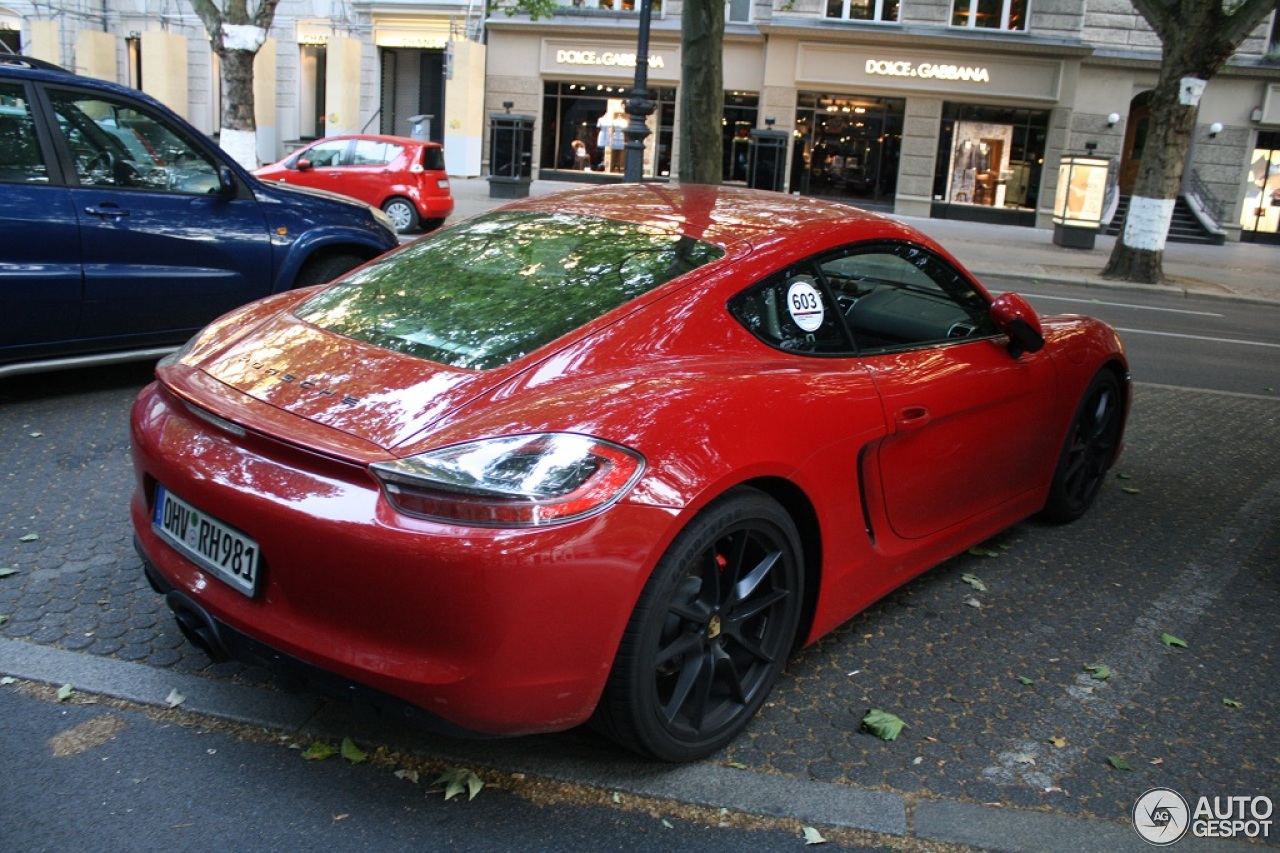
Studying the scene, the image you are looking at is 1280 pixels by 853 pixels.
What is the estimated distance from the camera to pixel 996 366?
441cm

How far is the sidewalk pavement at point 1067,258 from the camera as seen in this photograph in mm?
18531

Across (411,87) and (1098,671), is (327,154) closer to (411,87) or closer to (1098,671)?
(411,87)

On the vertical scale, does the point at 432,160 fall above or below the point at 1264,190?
below

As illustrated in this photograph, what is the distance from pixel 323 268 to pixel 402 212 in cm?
1205

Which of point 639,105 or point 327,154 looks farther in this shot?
point 327,154

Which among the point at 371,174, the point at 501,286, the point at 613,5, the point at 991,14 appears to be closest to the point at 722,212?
the point at 501,286

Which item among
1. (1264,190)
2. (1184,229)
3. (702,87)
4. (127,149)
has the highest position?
(702,87)

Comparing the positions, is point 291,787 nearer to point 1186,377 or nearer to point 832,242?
point 832,242

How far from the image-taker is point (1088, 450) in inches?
214

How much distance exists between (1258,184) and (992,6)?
26.2ft

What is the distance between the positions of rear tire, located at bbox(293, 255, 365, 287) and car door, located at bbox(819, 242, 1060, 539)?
416cm

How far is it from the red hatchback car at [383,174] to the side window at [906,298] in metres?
15.4

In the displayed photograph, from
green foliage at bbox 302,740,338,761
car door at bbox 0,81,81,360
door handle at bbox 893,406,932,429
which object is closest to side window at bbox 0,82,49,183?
car door at bbox 0,81,81,360

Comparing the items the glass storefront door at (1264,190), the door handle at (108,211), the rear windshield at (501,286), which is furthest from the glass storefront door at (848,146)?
the rear windshield at (501,286)
